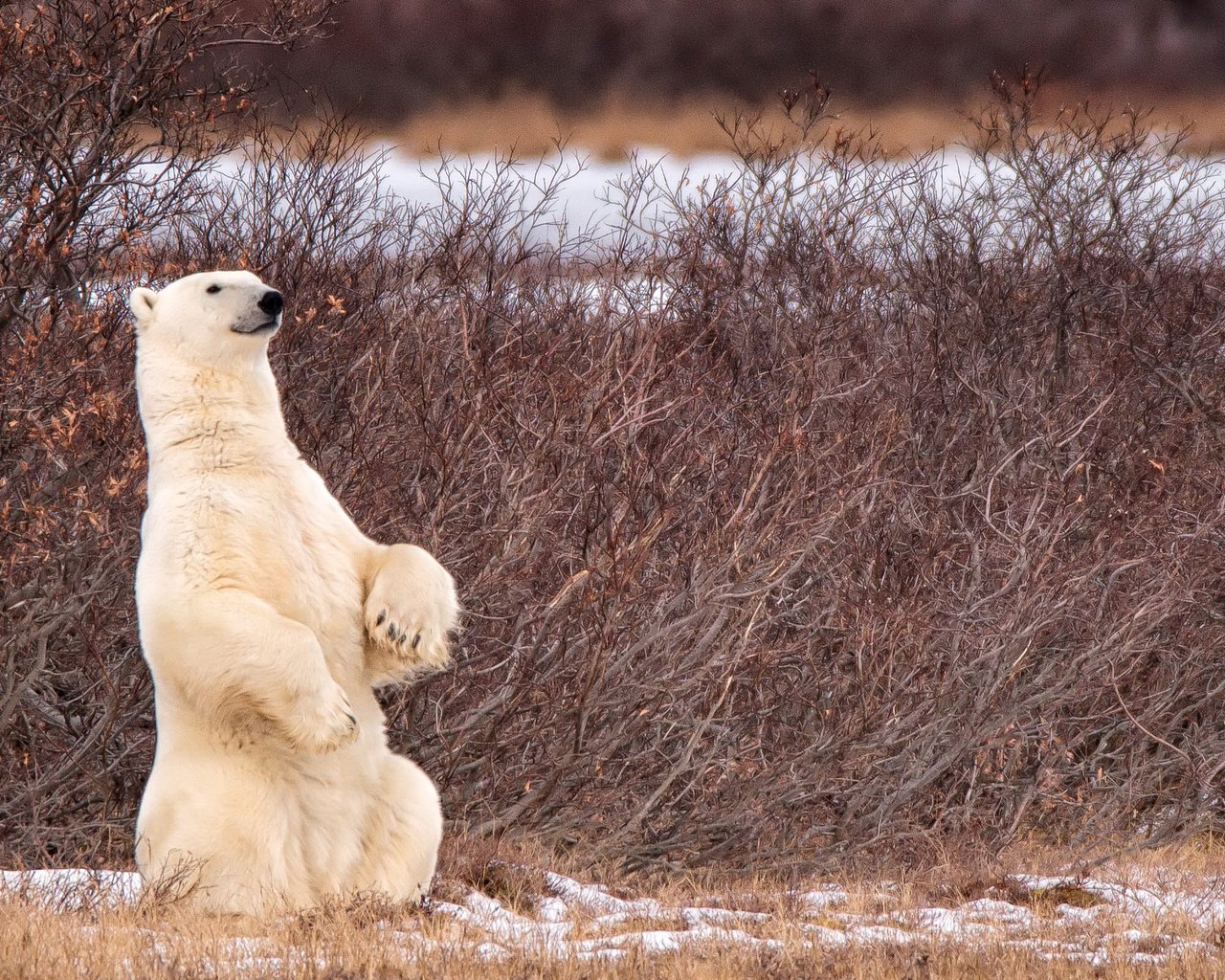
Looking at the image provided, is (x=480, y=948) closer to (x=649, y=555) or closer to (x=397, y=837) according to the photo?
(x=397, y=837)

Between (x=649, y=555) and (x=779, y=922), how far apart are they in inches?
158

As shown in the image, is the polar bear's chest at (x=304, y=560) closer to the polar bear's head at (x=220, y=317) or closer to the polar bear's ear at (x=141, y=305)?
the polar bear's head at (x=220, y=317)

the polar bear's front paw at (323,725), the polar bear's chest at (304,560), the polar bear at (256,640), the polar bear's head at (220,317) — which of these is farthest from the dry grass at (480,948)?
the polar bear's head at (220,317)

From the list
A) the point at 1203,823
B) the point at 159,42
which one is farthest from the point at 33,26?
the point at 1203,823

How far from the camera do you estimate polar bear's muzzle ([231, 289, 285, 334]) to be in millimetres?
4273

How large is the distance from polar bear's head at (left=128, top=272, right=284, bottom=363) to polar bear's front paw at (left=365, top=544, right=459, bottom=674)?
79 cm

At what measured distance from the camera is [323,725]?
158 inches

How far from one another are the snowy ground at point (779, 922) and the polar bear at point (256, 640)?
0.28m

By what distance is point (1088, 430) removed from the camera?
1431 cm

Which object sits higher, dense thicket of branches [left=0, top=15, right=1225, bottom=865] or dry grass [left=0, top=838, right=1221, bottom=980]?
dense thicket of branches [left=0, top=15, right=1225, bottom=865]

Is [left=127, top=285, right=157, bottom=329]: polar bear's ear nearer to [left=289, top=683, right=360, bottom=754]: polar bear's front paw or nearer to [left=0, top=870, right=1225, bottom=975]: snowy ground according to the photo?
[left=289, top=683, right=360, bottom=754]: polar bear's front paw

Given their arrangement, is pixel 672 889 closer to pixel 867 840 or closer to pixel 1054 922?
pixel 1054 922

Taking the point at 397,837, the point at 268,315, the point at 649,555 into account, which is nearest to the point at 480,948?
the point at 397,837

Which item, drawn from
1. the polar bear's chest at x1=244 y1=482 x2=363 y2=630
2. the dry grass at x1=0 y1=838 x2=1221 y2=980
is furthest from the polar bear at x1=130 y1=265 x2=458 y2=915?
the dry grass at x1=0 y1=838 x2=1221 y2=980
